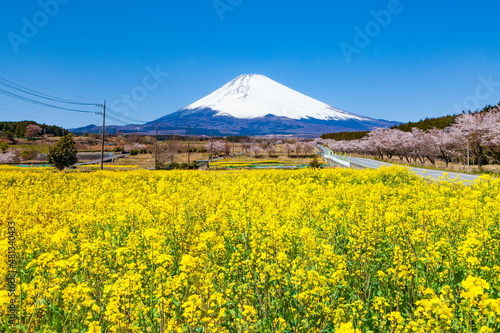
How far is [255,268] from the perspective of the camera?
5434mm

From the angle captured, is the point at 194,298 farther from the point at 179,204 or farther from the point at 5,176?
the point at 5,176

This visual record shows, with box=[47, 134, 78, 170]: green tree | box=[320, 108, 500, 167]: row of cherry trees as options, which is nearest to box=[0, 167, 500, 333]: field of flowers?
box=[320, 108, 500, 167]: row of cherry trees

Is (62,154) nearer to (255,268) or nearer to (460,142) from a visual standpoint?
(255,268)

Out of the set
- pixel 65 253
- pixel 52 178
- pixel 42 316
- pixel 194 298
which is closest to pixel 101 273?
pixel 42 316

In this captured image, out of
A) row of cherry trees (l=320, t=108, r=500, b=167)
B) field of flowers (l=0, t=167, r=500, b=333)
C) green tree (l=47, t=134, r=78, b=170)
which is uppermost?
row of cherry trees (l=320, t=108, r=500, b=167)

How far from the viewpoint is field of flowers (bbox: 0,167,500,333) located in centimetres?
381

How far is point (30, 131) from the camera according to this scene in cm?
13475

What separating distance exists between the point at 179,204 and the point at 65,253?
3.37 metres

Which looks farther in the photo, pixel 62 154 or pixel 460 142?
pixel 62 154

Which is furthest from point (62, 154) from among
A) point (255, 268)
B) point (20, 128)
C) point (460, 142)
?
point (20, 128)

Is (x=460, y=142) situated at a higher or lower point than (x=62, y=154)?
higher

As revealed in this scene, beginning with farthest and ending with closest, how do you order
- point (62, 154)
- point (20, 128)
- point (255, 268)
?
point (20, 128) → point (62, 154) → point (255, 268)

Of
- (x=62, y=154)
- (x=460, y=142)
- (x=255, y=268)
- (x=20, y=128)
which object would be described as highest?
(x=20, y=128)

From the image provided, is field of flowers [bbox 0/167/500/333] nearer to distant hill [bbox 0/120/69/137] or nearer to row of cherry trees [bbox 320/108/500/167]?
row of cherry trees [bbox 320/108/500/167]
